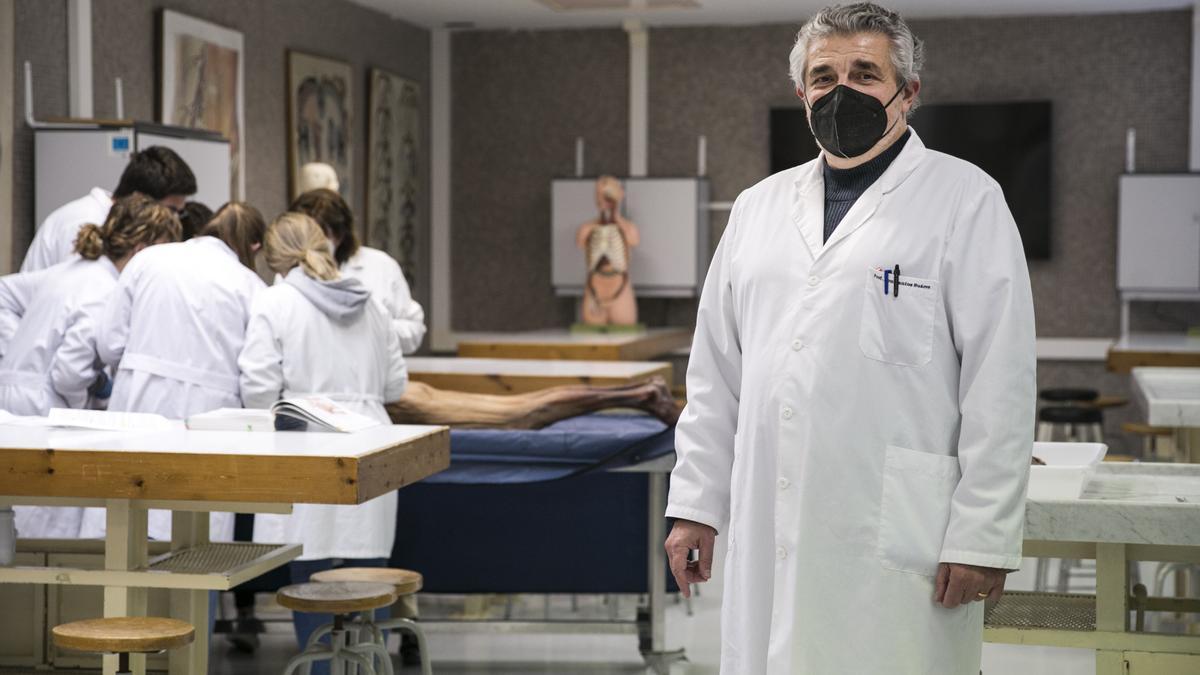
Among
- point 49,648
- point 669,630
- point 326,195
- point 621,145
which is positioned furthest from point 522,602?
point 621,145

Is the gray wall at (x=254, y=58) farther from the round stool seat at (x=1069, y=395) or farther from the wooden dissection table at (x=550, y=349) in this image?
the round stool seat at (x=1069, y=395)

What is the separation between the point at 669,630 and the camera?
4.66m

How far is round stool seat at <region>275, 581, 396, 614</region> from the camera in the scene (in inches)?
117

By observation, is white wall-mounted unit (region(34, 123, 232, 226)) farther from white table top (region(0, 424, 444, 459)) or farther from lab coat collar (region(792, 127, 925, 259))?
lab coat collar (region(792, 127, 925, 259))

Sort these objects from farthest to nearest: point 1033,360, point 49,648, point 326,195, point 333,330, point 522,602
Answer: point 522,602
point 326,195
point 333,330
point 49,648
point 1033,360

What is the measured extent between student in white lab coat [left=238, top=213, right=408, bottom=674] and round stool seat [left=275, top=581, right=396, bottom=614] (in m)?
0.48

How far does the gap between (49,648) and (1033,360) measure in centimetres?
222

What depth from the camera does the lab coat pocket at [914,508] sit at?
1876 millimetres

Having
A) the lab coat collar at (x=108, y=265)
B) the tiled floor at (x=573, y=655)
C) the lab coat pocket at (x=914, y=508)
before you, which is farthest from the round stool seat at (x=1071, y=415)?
the lab coat pocket at (x=914, y=508)

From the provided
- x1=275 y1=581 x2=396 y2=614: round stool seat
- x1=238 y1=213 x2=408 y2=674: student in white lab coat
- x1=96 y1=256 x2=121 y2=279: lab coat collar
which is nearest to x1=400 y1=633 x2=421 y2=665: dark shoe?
x1=238 y1=213 x2=408 y2=674: student in white lab coat

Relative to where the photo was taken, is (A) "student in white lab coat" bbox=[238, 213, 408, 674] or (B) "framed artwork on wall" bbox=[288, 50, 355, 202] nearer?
(A) "student in white lab coat" bbox=[238, 213, 408, 674]

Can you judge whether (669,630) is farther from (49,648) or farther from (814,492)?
(814,492)

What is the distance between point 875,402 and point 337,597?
1.49 m

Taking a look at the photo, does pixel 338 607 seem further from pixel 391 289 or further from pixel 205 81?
pixel 205 81
